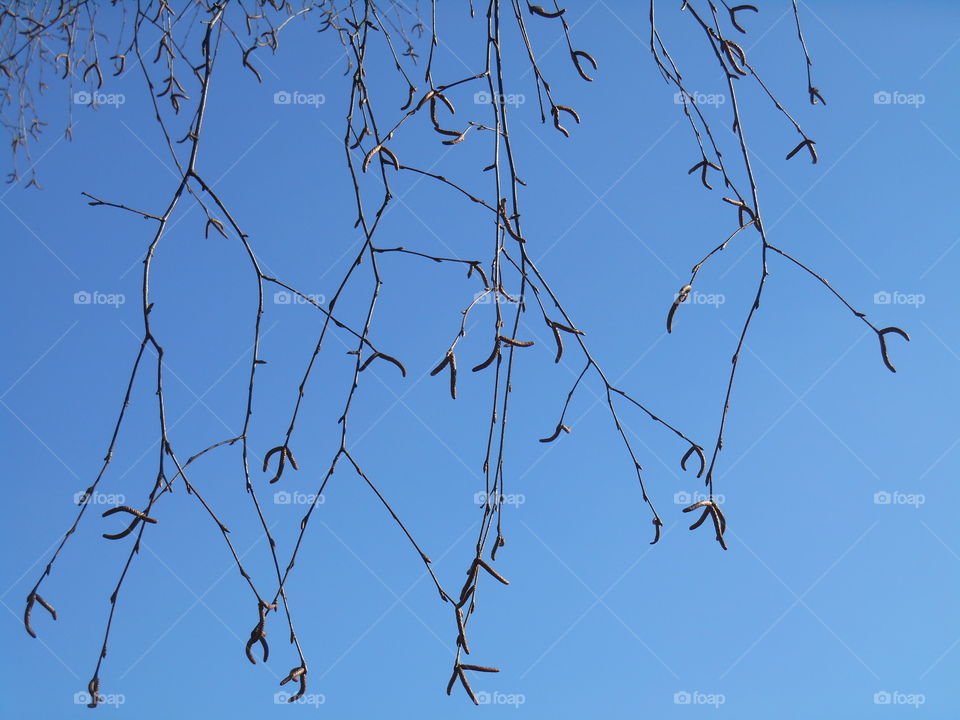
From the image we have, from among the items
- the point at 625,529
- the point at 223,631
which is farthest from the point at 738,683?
the point at 223,631

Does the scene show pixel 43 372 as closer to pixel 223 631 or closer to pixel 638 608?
pixel 223 631

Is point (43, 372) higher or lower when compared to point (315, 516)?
higher

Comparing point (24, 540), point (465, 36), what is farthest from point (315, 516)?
point (465, 36)

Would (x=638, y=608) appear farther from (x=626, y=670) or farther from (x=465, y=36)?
(x=465, y=36)

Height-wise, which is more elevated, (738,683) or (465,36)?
(465,36)

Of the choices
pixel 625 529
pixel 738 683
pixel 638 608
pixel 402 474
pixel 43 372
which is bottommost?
pixel 738 683

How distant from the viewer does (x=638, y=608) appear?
6.91 ft

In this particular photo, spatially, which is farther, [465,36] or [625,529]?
[465,36]

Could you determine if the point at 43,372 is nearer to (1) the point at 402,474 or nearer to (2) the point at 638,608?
(1) the point at 402,474

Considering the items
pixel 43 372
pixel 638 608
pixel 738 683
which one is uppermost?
pixel 43 372

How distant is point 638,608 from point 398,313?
84 centimetres

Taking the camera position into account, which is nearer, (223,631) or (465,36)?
(223,631)

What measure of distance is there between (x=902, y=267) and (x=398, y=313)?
1.14 metres

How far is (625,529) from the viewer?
2.14 meters
